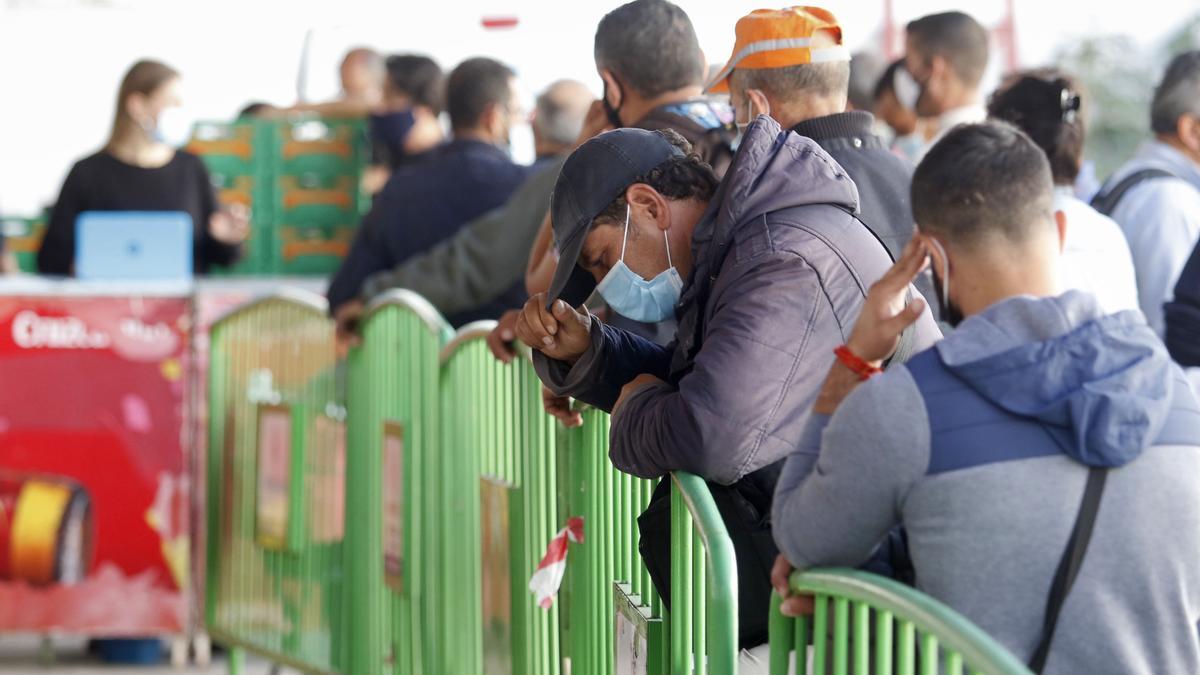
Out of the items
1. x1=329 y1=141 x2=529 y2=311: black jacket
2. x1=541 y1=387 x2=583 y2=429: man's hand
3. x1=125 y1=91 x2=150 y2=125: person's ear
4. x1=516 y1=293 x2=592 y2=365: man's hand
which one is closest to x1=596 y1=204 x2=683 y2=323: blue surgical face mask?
x1=516 y1=293 x2=592 y2=365: man's hand

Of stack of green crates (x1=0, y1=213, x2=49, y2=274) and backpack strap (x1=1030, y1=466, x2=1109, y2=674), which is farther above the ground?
backpack strap (x1=1030, y1=466, x2=1109, y2=674)

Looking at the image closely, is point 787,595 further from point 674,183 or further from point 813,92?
point 813,92

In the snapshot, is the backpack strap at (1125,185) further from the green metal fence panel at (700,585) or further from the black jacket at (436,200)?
the green metal fence panel at (700,585)

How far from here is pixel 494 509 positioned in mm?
4402

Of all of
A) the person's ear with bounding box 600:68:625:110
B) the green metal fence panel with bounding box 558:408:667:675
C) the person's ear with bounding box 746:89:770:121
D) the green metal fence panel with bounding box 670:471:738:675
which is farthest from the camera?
the person's ear with bounding box 600:68:625:110

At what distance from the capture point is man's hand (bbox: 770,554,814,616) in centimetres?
242

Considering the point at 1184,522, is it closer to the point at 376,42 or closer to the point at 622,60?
the point at 622,60

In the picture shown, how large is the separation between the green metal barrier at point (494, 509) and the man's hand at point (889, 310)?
155 centimetres

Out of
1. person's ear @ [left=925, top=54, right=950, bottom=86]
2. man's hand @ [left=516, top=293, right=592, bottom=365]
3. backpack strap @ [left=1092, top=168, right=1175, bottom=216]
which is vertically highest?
person's ear @ [left=925, top=54, right=950, bottom=86]

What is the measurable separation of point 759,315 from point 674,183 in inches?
18.6

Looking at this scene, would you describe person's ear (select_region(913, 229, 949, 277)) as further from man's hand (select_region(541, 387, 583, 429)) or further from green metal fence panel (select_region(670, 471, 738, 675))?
man's hand (select_region(541, 387, 583, 429))

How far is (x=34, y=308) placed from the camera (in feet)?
22.8

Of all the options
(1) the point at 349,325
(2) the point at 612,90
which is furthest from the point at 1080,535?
(1) the point at 349,325

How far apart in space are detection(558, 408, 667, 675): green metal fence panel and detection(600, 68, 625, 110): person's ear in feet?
3.50
